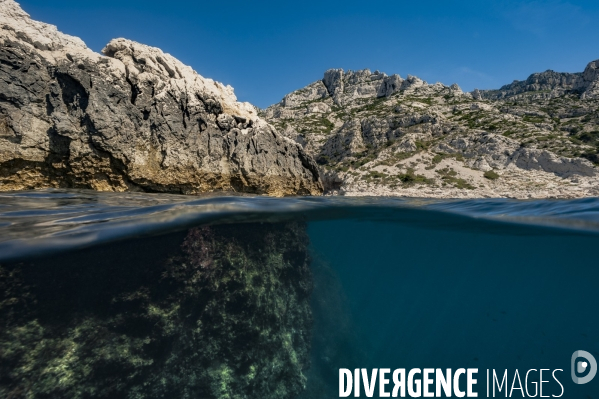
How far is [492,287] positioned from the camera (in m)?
18.0

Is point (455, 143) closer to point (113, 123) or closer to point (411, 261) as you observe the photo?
point (411, 261)

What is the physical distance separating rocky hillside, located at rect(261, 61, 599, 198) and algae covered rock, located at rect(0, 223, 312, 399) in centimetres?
3103

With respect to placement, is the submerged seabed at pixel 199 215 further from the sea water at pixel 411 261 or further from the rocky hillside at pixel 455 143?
the rocky hillside at pixel 455 143

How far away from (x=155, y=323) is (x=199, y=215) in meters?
3.25

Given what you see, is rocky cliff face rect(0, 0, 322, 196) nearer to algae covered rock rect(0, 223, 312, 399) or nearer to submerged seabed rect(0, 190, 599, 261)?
submerged seabed rect(0, 190, 599, 261)

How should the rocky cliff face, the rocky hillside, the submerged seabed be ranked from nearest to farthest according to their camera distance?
the submerged seabed, the rocky cliff face, the rocky hillside

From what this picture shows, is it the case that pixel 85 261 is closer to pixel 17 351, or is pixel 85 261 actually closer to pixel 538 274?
pixel 17 351

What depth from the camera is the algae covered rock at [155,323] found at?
4488 mm

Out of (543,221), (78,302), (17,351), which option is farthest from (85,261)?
(543,221)

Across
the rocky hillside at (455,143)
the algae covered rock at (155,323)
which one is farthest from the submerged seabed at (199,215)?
the rocky hillside at (455,143)

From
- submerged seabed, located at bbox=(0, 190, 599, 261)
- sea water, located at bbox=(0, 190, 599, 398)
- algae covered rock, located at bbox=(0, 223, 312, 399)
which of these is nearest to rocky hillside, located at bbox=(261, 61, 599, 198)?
sea water, located at bbox=(0, 190, 599, 398)

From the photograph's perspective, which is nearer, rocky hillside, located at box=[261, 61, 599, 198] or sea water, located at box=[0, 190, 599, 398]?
sea water, located at box=[0, 190, 599, 398]

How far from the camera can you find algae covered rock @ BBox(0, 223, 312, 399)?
4488mm

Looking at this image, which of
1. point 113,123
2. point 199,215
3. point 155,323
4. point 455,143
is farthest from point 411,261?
point 455,143
